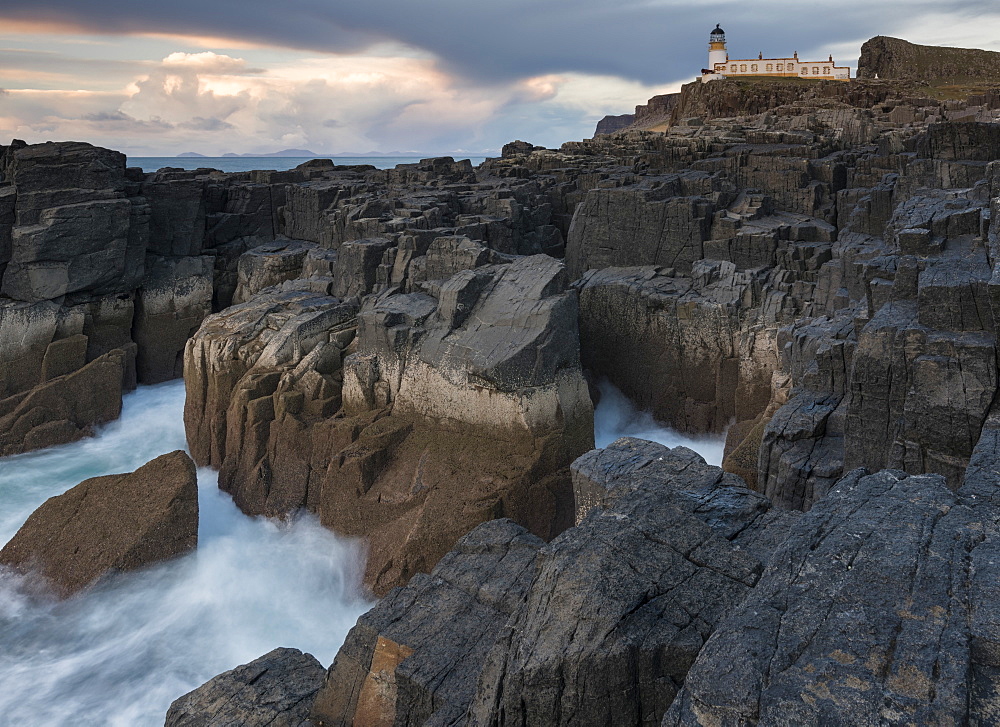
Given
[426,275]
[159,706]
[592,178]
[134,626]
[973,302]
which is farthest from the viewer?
[592,178]

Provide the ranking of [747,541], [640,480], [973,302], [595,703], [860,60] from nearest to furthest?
1. [595,703]
2. [747,541]
3. [973,302]
4. [640,480]
5. [860,60]

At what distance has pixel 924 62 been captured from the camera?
6762 cm

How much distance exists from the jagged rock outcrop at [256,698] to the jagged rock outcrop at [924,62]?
7034 centimetres

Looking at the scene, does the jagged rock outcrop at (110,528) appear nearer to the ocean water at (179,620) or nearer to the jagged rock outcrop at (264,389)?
Result: the ocean water at (179,620)

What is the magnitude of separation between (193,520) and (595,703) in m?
12.9

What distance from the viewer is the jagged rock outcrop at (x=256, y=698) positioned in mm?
8172

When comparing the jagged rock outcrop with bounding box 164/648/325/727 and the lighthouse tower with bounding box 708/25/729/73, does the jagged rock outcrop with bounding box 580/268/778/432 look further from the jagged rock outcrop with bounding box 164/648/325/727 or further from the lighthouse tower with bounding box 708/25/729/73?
the lighthouse tower with bounding box 708/25/729/73

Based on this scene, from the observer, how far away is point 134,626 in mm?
14688

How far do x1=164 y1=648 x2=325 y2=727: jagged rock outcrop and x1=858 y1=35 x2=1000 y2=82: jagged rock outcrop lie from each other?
70340 millimetres

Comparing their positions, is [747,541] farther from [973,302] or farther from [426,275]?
[426,275]

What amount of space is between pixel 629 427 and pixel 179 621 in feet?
37.7

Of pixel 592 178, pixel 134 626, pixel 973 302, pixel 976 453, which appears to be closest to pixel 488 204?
pixel 592 178

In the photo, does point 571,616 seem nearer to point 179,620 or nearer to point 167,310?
point 179,620

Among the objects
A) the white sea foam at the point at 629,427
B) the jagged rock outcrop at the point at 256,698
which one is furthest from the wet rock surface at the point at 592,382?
the jagged rock outcrop at the point at 256,698
